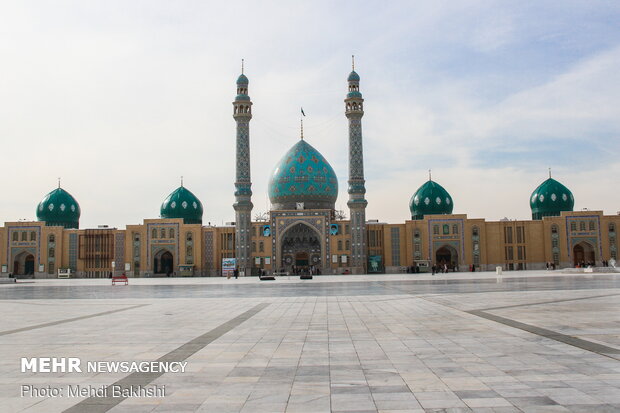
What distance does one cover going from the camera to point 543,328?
10.5 meters

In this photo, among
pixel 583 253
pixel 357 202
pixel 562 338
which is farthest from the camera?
pixel 583 253

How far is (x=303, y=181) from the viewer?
54.6 m

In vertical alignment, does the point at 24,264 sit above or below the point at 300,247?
below

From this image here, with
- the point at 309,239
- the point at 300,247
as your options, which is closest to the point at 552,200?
the point at 309,239

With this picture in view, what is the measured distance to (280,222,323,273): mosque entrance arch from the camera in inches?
2071

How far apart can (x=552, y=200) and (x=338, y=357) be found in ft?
173

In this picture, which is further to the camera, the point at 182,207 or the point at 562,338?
the point at 182,207

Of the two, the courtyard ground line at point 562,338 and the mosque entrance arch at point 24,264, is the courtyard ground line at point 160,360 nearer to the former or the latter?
the courtyard ground line at point 562,338

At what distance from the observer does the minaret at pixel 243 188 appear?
166ft

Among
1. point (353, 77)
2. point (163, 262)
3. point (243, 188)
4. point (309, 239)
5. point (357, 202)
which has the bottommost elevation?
point (163, 262)

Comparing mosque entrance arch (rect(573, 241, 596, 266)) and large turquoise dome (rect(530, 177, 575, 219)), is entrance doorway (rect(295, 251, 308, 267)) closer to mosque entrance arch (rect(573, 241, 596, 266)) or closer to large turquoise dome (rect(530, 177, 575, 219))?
large turquoise dome (rect(530, 177, 575, 219))

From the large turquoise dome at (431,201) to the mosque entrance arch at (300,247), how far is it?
1085 centimetres

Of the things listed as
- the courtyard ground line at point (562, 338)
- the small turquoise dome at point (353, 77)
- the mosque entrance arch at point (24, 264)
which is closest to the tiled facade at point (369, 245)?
the mosque entrance arch at point (24, 264)

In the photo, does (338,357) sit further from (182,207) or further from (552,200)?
(552,200)
